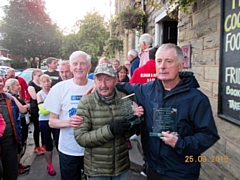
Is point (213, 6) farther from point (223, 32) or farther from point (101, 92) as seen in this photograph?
point (101, 92)

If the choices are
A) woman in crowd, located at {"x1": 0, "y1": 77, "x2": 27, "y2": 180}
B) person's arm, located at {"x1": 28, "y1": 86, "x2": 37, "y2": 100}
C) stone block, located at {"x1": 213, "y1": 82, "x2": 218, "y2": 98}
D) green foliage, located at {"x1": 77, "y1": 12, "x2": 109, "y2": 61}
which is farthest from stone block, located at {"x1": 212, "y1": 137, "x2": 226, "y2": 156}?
green foliage, located at {"x1": 77, "y1": 12, "x2": 109, "y2": 61}

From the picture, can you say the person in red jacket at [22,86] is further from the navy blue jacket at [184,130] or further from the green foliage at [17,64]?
the green foliage at [17,64]

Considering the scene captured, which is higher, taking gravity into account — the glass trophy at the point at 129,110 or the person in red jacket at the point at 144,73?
the person in red jacket at the point at 144,73

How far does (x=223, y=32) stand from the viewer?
7.86 feet

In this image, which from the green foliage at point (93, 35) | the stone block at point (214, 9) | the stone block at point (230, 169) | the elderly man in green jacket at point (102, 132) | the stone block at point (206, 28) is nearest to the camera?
the elderly man in green jacket at point (102, 132)

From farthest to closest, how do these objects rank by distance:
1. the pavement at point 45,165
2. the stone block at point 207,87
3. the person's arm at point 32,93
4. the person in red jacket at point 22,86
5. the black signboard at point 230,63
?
the person in red jacket at point 22,86
the person's arm at point 32,93
the pavement at point 45,165
the stone block at point 207,87
the black signboard at point 230,63

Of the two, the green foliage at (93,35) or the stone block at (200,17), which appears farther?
the green foliage at (93,35)

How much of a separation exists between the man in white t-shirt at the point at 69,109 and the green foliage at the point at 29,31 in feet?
112

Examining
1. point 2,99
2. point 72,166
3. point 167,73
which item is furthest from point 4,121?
point 167,73

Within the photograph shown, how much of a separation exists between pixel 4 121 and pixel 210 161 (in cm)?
275

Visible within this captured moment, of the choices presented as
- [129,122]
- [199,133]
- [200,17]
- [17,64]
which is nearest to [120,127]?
[129,122]

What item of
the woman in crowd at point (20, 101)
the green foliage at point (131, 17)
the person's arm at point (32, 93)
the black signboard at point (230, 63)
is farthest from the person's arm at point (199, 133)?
the green foliage at point (131, 17)

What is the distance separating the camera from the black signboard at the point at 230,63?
2.17 meters

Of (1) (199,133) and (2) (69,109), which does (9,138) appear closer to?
(2) (69,109)
